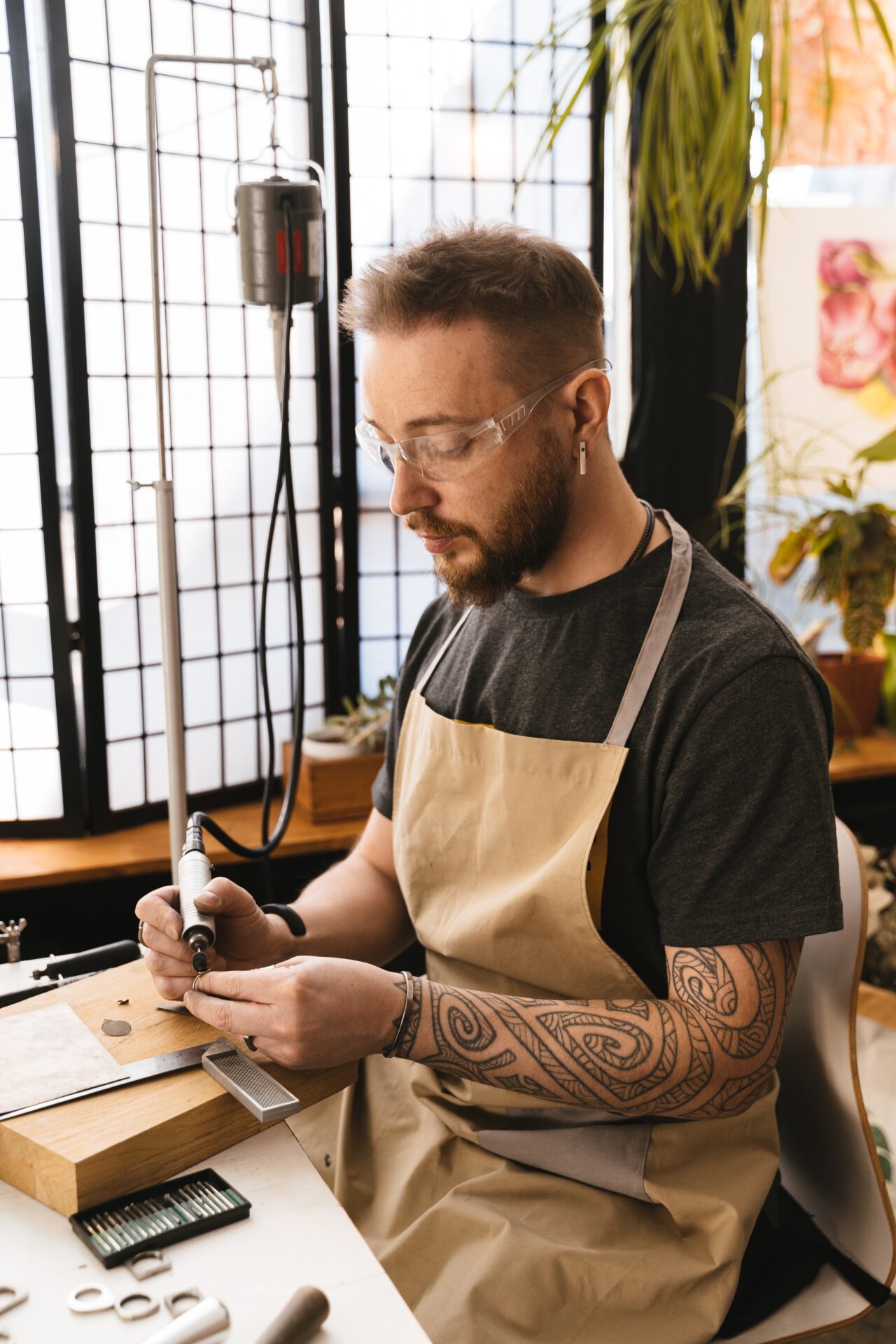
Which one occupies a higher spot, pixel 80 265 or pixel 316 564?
pixel 80 265

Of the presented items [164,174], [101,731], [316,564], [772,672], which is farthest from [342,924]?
[164,174]

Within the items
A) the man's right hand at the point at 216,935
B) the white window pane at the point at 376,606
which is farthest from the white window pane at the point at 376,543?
the man's right hand at the point at 216,935

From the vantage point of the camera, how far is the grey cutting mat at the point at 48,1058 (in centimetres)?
107

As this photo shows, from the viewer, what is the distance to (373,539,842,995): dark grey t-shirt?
1220 mm

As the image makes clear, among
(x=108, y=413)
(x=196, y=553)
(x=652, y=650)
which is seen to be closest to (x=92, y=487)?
(x=108, y=413)

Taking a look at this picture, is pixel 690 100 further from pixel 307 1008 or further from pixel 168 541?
pixel 307 1008

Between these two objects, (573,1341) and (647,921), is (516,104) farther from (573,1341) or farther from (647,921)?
(573,1341)

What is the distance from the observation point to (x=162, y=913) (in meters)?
1.28

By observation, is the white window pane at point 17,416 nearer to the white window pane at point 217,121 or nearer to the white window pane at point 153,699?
the white window pane at point 153,699

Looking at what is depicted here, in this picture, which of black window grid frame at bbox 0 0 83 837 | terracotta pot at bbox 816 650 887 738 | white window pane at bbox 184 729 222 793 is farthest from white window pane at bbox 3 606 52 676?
terracotta pot at bbox 816 650 887 738

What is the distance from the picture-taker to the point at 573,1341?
118cm

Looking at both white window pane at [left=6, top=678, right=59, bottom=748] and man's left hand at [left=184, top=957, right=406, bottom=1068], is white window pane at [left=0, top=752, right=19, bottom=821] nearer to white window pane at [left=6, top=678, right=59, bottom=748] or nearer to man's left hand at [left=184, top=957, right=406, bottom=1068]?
white window pane at [left=6, top=678, right=59, bottom=748]

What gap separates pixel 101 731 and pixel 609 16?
2.10 meters

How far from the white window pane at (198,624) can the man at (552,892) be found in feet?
4.10
